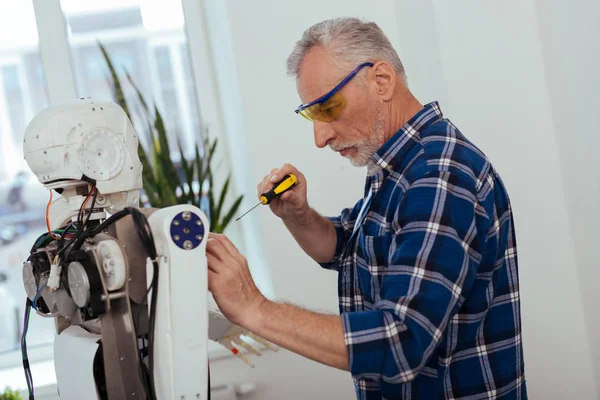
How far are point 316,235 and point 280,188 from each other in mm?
217

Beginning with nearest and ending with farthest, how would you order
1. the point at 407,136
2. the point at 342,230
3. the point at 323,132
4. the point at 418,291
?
the point at 418,291 → the point at 407,136 → the point at 323,132 → the point at 342,230

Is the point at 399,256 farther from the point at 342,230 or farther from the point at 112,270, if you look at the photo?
the point at 342,230

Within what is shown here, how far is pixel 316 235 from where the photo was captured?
6.18ft

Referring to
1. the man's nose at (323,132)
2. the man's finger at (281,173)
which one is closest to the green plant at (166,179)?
the man's finger at (281,173)

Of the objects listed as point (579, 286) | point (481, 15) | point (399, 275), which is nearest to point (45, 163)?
point (399, 275)

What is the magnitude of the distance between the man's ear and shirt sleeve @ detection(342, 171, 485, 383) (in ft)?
1.16

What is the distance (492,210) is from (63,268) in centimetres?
83

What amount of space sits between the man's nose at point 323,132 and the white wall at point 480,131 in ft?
3.85

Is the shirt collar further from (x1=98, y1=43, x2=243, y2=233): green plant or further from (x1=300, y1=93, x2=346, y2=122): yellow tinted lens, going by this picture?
(x1=98, y1=43, x2=243, y2=233): green plant

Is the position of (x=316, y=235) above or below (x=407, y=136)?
below

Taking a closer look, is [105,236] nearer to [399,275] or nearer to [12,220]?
[399,275]

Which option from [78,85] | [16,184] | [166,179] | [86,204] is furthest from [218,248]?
[16,184]

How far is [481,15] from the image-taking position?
8.78ft

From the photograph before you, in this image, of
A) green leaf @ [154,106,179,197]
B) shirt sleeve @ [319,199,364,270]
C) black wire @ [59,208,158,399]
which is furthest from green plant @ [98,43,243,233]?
black wire @ [59,208,158,399]
